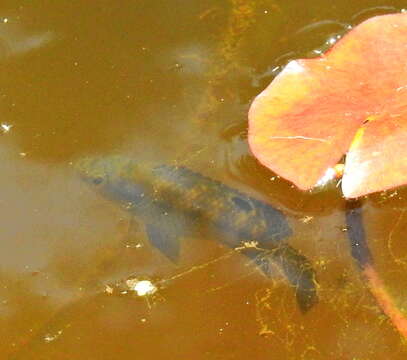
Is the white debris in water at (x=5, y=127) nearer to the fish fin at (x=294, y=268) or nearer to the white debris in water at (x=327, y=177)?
the fish fin at (x=294, y=268)

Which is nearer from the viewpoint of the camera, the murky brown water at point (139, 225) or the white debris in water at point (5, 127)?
the murky brown water at point (139, 225)

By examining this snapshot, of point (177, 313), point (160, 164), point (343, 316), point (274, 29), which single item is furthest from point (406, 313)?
point (274, 29)

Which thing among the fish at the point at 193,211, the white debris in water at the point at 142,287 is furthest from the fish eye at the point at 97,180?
the white debris in water at the point at 142,287

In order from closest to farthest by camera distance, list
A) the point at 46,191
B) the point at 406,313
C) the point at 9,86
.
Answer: the point at 406,313 < the point at 46,191 < the point at 9,86

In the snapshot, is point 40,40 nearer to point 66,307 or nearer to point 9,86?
point 9,86

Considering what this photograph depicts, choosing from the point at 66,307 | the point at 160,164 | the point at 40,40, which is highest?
the point at 40,40

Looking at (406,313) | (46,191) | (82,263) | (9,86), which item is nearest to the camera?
(406,313)

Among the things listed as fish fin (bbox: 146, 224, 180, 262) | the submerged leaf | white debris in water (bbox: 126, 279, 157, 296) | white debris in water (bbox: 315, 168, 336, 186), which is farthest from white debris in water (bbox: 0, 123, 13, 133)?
white debris in water (bbox: 315, 168, 336, 186)
